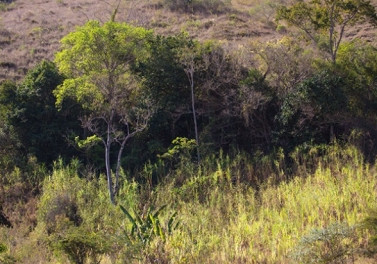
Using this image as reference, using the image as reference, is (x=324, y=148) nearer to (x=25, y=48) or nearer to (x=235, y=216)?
(x=235, y=216)

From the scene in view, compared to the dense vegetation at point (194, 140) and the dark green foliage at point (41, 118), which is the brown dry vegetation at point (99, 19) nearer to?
the dark green foliage at point (41, 118)

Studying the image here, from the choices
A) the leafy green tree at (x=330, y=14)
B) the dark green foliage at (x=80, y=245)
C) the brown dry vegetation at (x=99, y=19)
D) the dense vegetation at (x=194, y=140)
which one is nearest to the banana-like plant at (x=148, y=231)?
the dense vegetation at (x=194, y=140)

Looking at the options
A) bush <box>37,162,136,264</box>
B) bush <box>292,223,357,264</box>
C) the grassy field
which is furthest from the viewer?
bush <box>37,162,136,264</box>

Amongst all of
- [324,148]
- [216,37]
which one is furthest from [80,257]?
[216,37]

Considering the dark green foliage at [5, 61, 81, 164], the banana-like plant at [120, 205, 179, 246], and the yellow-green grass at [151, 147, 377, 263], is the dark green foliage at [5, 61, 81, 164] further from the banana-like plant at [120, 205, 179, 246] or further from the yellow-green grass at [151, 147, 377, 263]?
the banana-like plant at [120, 205, 179, 246]

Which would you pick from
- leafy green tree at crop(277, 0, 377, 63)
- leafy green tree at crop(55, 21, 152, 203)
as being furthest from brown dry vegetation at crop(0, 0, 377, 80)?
leafy green tree at crop(55, 21, 152, 203)

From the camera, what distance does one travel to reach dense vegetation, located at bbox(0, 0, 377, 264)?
38.2ft

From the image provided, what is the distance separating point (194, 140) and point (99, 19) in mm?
13947

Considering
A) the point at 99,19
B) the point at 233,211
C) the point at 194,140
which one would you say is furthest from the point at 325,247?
the point at 99,19

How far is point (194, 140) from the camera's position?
14.1 metres

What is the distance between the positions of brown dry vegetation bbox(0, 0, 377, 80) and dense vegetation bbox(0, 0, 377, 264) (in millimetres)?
5661

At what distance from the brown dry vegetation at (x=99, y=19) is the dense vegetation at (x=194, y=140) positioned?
566cm

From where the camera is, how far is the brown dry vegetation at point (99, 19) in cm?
2325

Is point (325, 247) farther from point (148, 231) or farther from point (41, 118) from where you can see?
point (41, 118)
